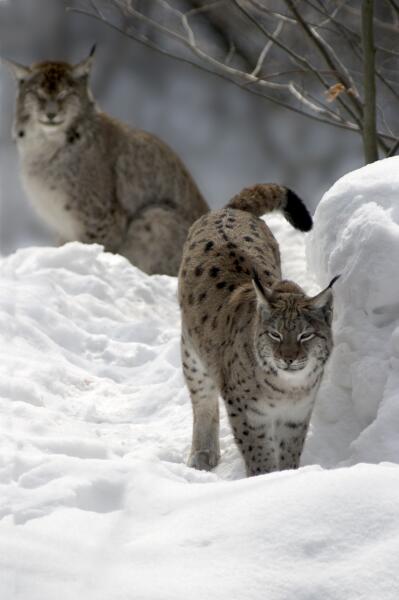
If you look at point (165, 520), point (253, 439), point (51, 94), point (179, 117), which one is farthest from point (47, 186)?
point (165, 520)

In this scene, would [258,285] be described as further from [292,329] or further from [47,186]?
[47,186]

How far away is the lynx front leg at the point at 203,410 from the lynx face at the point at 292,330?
0.74 metres

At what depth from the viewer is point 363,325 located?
18.2ft

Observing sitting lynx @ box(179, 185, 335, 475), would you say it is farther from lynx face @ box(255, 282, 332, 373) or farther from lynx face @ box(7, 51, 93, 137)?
lynx face @ box(7, 51, 93, 137)

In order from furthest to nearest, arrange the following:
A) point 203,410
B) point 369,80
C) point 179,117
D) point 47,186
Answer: point 179,117
point 47,186
point 369,80
point 203,410

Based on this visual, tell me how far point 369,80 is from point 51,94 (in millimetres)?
3647

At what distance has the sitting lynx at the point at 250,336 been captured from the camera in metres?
5.29

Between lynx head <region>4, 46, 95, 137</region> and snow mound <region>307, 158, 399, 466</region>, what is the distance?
4635 mm

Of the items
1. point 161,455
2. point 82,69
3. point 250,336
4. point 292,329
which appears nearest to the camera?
point 292,329

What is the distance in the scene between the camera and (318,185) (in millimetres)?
14617

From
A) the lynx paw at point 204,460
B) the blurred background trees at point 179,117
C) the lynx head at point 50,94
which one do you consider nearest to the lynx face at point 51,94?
the lynx head at point 50,94

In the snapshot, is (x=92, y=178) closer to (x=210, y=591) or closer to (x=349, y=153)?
(x=349, y=153)

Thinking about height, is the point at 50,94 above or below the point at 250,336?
above

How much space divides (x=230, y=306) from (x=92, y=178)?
492 cm
